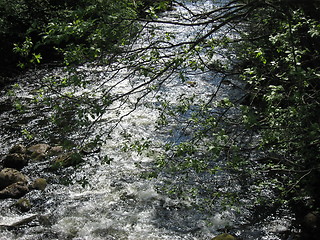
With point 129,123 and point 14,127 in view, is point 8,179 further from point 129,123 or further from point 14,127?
point 129,123

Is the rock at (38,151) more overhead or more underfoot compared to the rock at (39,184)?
more overhead

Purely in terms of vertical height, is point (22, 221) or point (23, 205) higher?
point (23, 205)

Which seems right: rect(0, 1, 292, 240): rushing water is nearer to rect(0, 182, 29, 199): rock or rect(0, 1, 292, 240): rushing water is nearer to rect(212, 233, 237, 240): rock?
rect(0, 182, 29, 199): rock

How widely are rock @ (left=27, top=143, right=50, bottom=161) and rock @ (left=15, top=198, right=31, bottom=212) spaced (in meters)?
1.78

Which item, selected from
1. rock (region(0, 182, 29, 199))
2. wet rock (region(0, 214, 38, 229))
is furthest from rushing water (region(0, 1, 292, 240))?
Answer: rock (region(0, 182, 29, 199))

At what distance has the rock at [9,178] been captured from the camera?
7953mm

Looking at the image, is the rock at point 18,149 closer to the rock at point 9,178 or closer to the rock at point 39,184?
the rock at point 9,178

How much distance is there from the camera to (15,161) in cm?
864

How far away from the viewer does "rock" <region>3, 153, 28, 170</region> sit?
8648mm

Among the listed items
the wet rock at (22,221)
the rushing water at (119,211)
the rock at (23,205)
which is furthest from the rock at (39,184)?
the wet rock at (22,221)

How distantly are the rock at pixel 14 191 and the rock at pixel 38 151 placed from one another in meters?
1.29

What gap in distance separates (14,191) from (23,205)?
581mm

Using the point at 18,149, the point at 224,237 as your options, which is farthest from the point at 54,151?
the point at 224,237

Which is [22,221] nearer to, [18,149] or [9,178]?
[9,178]
